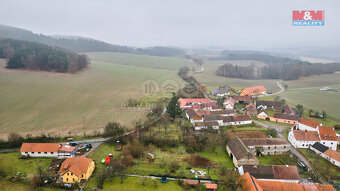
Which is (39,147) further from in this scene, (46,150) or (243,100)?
(243,100)

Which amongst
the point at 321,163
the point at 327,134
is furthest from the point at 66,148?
the point at 327,134

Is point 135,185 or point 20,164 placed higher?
point 20,164

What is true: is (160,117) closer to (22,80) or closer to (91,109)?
(91,109)

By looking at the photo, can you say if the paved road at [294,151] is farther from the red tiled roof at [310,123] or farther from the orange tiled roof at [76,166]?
the orange tiled roof at [76,166]

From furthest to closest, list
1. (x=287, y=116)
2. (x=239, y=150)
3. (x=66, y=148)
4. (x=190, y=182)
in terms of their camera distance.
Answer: (x=287, y=116), (x=66, y=148), (x=239, y=150), (x=190, y=182)

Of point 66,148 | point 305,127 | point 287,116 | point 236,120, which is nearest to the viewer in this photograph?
point 66,148

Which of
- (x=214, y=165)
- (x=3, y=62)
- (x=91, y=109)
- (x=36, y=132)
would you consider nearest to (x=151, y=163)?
(x=214, y=165)
